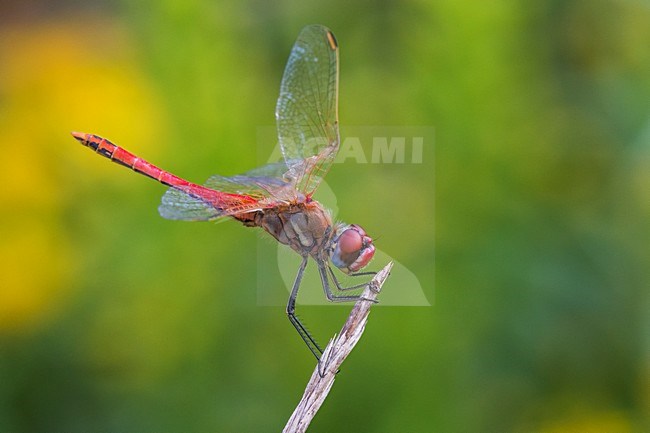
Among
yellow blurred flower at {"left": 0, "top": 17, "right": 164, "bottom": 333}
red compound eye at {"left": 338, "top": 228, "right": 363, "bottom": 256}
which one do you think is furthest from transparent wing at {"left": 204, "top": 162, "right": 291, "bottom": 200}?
yellow blurred flower at {"left": 0, "top": 17, "right": 164, "bottom": 333}

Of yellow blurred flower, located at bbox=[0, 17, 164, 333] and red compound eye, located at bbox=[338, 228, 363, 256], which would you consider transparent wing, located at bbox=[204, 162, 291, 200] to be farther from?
yellow blurred flower, located at bbox=[0, 17, 164, 333]

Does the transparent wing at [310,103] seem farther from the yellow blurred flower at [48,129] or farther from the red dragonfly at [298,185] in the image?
the yellow blurred flower at [48,129]

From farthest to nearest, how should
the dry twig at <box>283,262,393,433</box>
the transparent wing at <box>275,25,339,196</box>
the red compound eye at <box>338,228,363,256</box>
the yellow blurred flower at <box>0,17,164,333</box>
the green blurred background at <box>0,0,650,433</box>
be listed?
the yellow blurred flower at <box>0,17,164,333</box>
the green blurred background at <box>0,0,650,433</box>
the transparent wing at <box>275,25,339,196</box>
the red compound eye at <box>338,228,363,256</box>
the dry twig at <box>283,262,393,433</box>

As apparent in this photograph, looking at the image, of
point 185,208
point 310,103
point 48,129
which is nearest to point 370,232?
point 310,103

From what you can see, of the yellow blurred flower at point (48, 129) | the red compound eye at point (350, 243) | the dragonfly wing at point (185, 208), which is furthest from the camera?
the yellow blurred flower at point (48, 129)

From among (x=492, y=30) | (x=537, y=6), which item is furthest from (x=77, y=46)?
(x=537, y=6)

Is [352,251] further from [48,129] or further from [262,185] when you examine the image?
[48,129]

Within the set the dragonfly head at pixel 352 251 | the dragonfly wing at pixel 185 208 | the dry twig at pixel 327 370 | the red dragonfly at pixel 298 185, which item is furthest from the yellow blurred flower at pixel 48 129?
the dry twig at pixel 327 370
